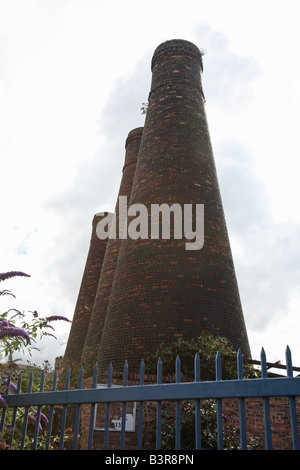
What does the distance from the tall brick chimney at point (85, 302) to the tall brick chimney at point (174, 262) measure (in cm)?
606

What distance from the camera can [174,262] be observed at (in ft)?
29.8

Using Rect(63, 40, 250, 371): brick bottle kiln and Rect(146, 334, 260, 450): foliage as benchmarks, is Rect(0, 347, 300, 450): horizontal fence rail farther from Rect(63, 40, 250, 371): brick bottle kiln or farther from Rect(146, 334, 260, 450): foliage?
Rect(63, 40, 250, 371): brick bottle kiln

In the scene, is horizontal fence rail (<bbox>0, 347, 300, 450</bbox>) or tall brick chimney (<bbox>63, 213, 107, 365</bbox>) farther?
tall brick chimney (<bbox>63, 213, 107, 365</bbox>)

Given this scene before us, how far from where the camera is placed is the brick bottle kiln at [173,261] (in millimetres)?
8461

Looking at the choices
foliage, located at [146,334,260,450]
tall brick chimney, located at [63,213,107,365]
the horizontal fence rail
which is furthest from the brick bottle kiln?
tall brick chimney, located at [63,213,107,365]

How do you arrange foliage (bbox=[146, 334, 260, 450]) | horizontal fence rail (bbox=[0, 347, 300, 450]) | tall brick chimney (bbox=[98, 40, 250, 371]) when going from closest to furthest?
horizontal fence rail (bbox=[0, 347, 300, 450]), foliage (bbox=[146, 334, 260, 450]), tall brick chimney (bbox=[98, 40, 250, 371])

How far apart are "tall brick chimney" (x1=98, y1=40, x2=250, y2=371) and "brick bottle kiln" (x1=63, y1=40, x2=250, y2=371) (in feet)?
0.07

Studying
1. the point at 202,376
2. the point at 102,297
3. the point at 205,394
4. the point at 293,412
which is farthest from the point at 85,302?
the point at 293,412

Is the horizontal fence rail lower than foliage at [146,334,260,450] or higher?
lower

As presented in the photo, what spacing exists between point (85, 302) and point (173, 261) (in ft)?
27.0

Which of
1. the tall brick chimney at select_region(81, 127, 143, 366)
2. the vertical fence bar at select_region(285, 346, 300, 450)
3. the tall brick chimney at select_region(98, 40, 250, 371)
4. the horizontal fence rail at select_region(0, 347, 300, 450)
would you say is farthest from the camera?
the tall brick chimney at select_region(81, 127, 143, 366)

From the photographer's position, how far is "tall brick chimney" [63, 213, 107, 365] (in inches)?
617

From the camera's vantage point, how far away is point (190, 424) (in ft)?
17.6

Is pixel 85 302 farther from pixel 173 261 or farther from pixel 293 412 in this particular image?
pixel 293 412
